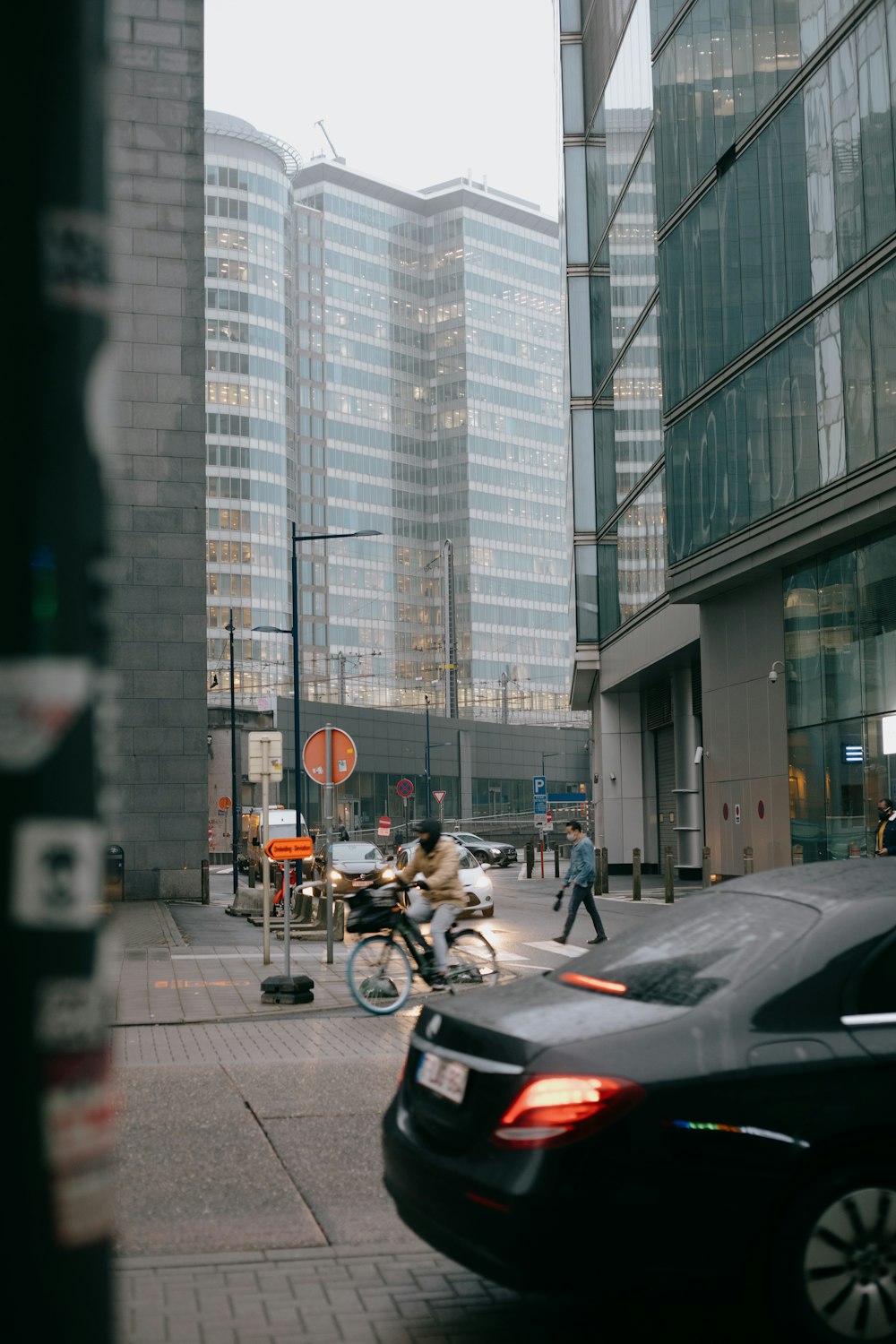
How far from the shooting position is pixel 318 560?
130m

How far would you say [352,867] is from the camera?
3462cm

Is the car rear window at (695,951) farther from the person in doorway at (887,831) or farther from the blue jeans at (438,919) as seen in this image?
the person in doorway at (887,831)

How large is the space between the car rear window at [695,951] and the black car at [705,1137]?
0.02m

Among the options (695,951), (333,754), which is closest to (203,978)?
(333,754)

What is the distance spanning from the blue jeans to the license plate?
8492mm

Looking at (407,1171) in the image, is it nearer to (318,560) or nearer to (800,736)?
(800,736)

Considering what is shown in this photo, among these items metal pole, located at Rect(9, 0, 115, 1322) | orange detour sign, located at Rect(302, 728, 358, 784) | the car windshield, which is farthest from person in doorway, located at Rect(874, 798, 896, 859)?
metal pole, located at Rect(9, 0, 115, 1322)

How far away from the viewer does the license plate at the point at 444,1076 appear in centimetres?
473

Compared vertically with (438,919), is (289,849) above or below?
above

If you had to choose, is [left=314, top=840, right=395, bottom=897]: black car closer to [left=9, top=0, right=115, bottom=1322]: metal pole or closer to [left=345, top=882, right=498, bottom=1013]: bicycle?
[left=345, top=882, right=498, bottom=1013]: bicycle

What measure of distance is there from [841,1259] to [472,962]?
10.4 meters

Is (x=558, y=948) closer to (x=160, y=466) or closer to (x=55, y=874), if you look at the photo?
(x=55, y=874)

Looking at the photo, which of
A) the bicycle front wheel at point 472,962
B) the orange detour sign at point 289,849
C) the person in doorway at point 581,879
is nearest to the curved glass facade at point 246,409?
the person in doorway at point 581,879

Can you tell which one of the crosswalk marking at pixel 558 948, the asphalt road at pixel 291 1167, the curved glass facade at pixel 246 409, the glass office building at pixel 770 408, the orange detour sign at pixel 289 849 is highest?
the curved glass facade at pixel 246 409
